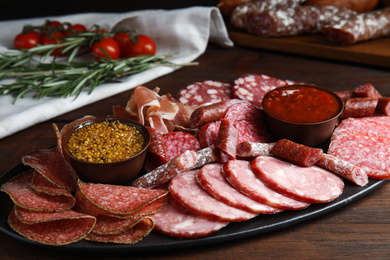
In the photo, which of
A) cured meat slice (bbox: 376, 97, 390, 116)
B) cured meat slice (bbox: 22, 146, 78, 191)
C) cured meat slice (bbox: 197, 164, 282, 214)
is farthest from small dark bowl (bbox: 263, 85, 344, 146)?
cured meat slice (bbox: 22, 146, 78, 191)

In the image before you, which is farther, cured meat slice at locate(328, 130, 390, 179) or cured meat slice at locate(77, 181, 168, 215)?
cured meat slice at locate(328, 130, 390, 179)

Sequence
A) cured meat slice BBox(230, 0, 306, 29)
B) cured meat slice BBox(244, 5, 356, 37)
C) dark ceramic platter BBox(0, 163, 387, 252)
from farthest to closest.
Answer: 1. cured meat slice BBox(230, 0, 306, 29)
2. cured meat slice BBox(244, 5, 356, 37)
3. dark ceramic platter BBox(0, 163, 387, 252)

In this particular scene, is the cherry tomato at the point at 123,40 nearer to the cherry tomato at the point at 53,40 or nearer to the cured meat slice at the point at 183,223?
the cherry tomato at the point at 53,40

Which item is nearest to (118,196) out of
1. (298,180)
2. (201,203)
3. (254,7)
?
(201,203)

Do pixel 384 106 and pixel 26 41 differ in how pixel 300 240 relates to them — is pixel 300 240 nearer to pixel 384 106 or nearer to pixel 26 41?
pixel 384 106

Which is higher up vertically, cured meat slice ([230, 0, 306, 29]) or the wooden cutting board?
cured meat slice ([230, 0, 306, 29])

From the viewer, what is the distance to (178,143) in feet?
7.25

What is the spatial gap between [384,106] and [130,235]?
5.54 ft

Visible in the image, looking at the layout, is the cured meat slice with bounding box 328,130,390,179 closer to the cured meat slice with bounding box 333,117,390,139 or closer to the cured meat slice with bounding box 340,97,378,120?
the cured meat slice with bounding box 333,117,390,139

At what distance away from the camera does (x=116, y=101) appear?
3.00 m

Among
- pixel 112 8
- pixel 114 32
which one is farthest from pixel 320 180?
pixel 112 8

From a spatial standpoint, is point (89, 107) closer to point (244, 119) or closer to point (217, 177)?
point (244, 119)

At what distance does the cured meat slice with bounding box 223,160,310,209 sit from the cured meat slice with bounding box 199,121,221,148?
272 millimetres

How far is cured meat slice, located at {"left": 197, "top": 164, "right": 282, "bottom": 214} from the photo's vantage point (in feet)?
5.79
